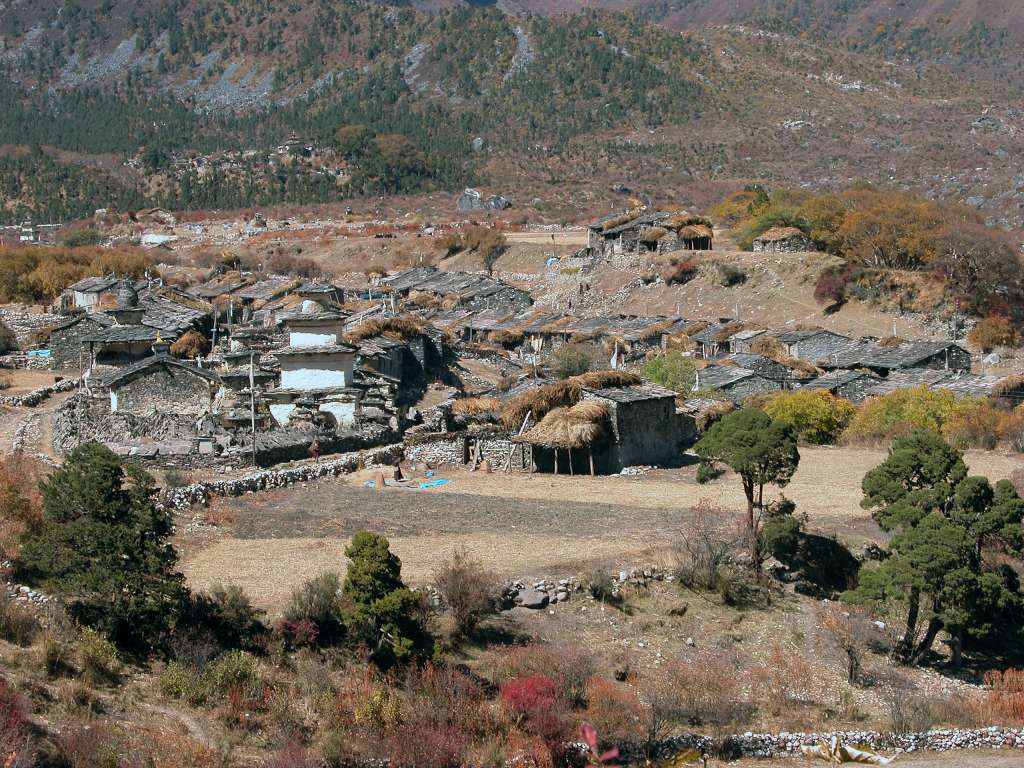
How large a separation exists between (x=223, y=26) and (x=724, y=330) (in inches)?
6595

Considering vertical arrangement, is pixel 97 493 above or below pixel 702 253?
below

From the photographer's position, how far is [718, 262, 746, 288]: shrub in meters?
59.2

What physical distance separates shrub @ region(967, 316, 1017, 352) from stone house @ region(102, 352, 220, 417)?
1084 inches

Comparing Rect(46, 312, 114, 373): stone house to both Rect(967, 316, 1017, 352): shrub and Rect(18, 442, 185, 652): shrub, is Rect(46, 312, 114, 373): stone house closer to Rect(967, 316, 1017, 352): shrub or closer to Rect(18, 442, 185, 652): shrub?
Rect(18, 442, 185, 652): shrub

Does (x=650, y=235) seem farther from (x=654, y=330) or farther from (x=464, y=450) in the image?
(x=464, y=450)

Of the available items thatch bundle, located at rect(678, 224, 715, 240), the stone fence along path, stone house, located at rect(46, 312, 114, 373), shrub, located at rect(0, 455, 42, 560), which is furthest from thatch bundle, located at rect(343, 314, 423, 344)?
thatch bundle, located at rect(678, 224, 715, 240)

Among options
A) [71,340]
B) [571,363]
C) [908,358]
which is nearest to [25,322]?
[71,340]

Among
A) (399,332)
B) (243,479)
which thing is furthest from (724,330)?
(243,479)

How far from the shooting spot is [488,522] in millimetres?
23031

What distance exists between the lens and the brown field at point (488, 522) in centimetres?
1989

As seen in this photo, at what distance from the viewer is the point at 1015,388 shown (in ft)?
118

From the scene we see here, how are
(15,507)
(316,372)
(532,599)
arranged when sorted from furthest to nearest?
(316,372) → (15,507) → (532,599)

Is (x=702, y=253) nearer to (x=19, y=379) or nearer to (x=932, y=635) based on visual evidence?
(x=19, y=379)

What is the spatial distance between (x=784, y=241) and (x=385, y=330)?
27.0m
